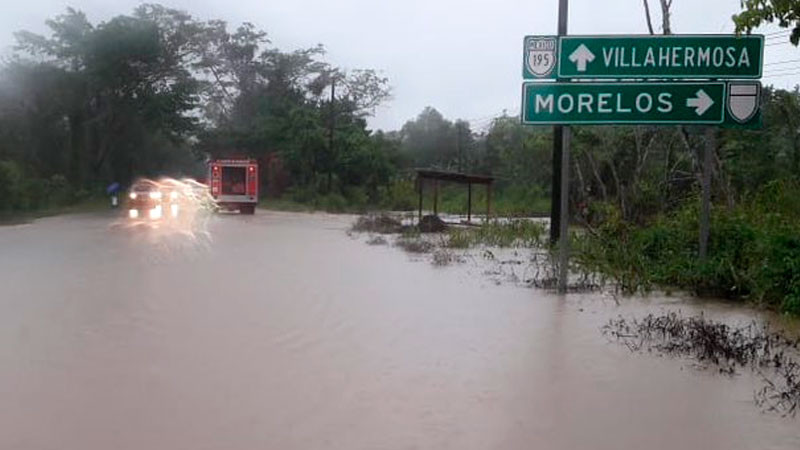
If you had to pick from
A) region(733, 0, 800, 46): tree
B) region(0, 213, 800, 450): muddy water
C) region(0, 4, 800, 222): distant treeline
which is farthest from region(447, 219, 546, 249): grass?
region(733, 0, 800, 46): tree

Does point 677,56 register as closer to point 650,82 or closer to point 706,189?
point 650,82

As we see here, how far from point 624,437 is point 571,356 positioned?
2321 mm

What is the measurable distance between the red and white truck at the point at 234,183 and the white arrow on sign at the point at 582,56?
956 inches

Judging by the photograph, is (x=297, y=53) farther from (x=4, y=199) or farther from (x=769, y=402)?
(x=769, y=402)

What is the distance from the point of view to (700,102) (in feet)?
33.2

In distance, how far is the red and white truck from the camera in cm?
3300

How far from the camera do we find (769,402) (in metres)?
5.74

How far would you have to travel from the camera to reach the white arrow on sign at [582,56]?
33.2ft

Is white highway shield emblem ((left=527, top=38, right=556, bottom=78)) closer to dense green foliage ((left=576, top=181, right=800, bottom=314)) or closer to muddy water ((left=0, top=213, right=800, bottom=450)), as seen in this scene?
muddy water ((left=0, top=213, right=800, bottom=450))

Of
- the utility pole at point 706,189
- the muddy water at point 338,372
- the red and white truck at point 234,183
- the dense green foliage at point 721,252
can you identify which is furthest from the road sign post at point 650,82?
the red and white truck at point 234,183

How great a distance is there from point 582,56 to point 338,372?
18.1 ft

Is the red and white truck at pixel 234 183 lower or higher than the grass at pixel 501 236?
higher

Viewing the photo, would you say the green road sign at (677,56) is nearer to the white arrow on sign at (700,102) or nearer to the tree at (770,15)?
the white arrow on sign at (700,102)

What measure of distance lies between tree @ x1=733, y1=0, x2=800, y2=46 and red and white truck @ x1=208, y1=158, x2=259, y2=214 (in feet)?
96.5
